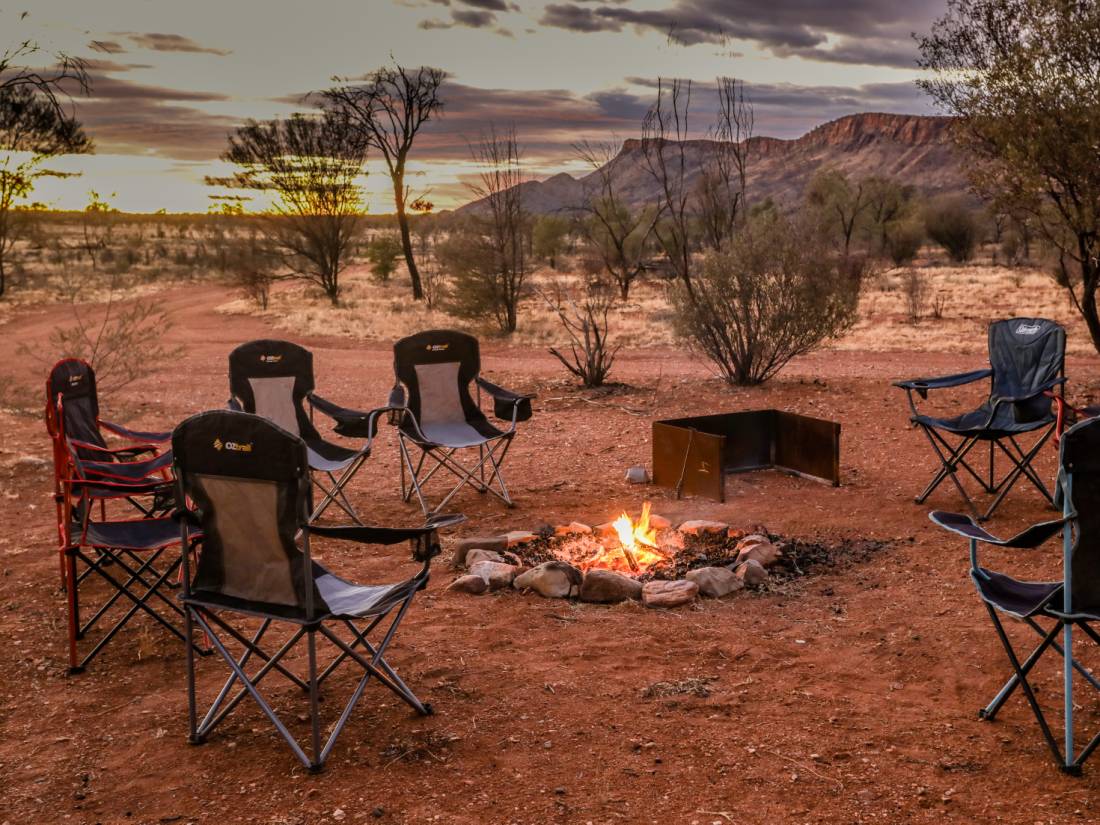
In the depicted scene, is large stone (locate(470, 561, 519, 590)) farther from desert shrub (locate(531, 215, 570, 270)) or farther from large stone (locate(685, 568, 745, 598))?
desert shrub (locate(531, 215, 570, 270))

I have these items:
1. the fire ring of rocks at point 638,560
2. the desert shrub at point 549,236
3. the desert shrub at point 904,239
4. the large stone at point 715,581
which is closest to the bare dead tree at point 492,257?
the fire ring of rocks at point 638,560

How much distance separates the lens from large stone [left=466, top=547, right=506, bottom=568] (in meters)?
4.88

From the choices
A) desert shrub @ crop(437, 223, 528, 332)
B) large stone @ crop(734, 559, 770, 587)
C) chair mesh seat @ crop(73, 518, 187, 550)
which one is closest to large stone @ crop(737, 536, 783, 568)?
large stone @ crop(734, 559, 770, 587)

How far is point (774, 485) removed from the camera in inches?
254

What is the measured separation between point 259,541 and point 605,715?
1226mm

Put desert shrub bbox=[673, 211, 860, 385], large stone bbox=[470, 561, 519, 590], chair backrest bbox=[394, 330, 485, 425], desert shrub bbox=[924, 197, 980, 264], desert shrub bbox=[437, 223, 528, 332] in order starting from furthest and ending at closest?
desert shrub bbox=[924, 197, 980, 264]
desert shrub bbox=[437, 223, 528, 332]
desert shrub bbox=[673, 211, 860, 385]
chair backrest bbox=[394, 330, 485, 425]
large stone bbox=[470, 561, 519, 590]

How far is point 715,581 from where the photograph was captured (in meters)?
4.53

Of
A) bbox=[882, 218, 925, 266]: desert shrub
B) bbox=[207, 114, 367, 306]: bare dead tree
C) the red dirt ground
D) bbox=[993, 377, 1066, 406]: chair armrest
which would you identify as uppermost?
bbox=[207, 114, 367, 306]: bare dead tree

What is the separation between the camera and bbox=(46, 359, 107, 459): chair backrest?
4.55 m

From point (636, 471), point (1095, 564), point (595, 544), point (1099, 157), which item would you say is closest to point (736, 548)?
→ point (595, 544)

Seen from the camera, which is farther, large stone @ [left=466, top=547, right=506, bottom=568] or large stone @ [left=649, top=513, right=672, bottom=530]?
large stone @ [left=649, top=513, right=672, bottom=530]

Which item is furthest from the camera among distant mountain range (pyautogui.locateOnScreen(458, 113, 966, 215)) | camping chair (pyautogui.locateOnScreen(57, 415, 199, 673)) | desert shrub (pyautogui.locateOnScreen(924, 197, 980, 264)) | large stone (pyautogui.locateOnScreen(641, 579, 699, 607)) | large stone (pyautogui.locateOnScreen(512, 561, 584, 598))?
distant mountain range (pyautogui.locateOnScreen(458, 113, 966, 215))

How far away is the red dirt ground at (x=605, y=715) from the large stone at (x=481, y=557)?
0.18 meters

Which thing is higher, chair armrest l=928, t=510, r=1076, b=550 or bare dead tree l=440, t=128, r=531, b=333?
bare dead tree l=440, t=128, r=531, b=333
